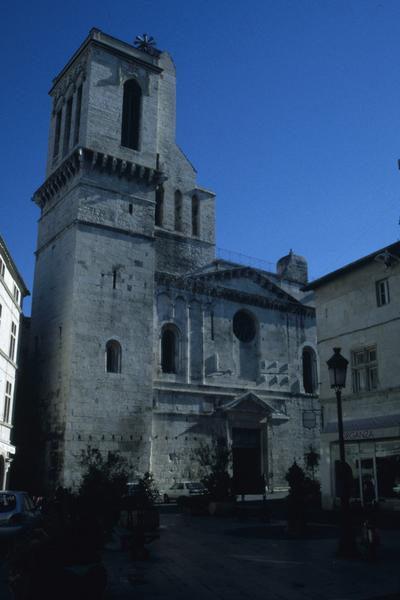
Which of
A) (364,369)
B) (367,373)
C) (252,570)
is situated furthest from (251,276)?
(252,570)

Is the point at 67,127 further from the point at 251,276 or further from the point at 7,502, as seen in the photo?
the point at 7,502

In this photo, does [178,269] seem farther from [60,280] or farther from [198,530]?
[198,530]

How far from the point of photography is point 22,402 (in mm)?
33625

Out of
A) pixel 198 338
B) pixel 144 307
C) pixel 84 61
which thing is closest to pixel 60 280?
pixel 144 307

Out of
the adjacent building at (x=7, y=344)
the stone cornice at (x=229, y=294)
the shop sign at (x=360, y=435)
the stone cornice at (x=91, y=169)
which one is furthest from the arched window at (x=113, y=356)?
the shop sign at (x=360, y=435)

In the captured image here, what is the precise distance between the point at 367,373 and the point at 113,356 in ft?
47.4

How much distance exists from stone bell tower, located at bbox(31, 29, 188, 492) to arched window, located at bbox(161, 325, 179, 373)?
105 inches

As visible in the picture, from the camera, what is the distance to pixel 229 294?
1486 inches

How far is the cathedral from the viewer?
29.8m

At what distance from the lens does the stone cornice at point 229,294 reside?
115 ft

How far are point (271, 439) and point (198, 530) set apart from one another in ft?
67.8

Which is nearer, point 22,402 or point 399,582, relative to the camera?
point 399,582

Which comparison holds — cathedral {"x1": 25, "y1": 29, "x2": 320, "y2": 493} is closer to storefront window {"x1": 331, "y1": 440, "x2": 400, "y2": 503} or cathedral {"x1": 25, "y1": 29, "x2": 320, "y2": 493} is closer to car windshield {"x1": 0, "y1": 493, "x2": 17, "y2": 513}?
storefront window {"x1": 331, "y1": 440, "x2": 400, "y2": 503}

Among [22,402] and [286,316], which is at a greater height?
[286,316]
